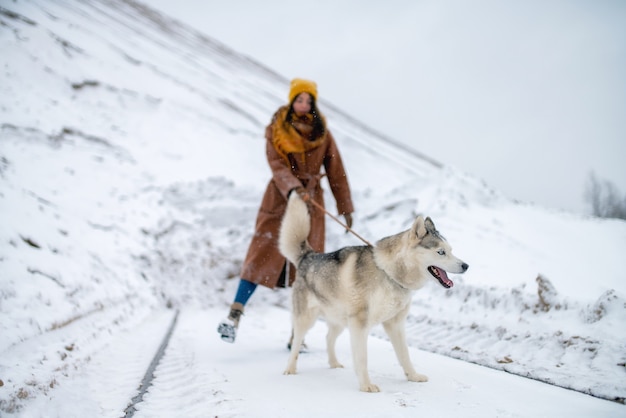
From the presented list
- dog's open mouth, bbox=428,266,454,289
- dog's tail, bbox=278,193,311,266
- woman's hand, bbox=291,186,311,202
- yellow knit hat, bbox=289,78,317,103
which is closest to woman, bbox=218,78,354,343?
yellow knit hat, bbox=289,78,317,103

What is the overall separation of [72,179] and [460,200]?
25.1ft

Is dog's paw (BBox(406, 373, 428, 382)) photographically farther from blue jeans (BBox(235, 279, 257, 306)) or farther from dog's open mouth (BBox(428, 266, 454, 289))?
blue jeans (BBox(235, 279, 257, 306))

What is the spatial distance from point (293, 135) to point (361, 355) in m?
2.24

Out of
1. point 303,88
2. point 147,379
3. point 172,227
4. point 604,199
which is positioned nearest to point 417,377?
point 147,379

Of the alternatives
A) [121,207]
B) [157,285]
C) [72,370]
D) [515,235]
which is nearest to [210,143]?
[121,207]

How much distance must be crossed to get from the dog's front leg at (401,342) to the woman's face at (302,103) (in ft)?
7.49

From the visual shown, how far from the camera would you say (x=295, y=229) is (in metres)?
3.38

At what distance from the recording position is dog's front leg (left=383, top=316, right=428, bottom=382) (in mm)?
2721

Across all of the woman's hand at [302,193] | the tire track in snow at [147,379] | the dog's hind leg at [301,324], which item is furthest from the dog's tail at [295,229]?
the tire track in snow at [147,379]

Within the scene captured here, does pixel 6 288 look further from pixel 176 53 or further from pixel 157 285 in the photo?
pixel 176 53

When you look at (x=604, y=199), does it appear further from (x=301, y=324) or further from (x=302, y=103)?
(x=301, y=324)

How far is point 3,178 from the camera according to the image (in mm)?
5293

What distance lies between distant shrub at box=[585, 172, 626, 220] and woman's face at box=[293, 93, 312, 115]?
4.88 m

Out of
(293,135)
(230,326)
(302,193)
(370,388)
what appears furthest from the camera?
(293,135)
